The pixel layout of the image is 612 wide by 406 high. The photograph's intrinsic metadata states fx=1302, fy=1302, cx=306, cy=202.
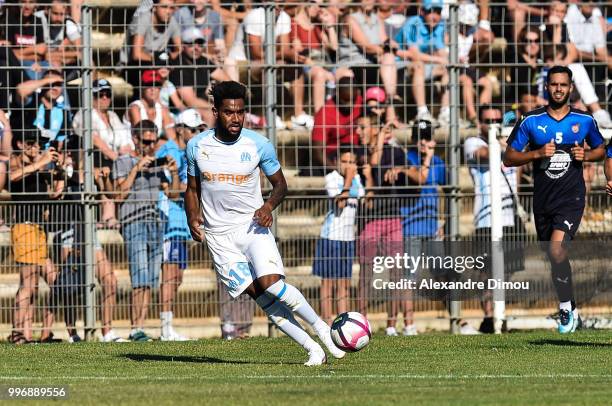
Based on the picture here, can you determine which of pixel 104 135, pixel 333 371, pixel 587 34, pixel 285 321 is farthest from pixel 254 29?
pixel 333 371

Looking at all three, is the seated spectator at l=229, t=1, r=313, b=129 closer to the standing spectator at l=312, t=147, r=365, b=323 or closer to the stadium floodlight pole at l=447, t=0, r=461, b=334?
the standing spectator at l=312, t=147, r=365, b=323

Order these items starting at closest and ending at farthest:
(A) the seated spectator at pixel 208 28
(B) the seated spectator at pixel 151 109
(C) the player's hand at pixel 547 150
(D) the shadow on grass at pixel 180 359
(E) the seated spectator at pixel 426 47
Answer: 1. (D) the shadow on grass at pixel 180 359
2. (C) the player's hand at pixel 547 150
3. (B) the seated spectator at pixel 151 109
4. (A) the seated spectator at pixel 208 28
5. (E) the seated spectator at pixel 426 47

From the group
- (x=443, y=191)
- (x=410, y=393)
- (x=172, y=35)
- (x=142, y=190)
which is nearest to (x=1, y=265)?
(x=142, y=190)

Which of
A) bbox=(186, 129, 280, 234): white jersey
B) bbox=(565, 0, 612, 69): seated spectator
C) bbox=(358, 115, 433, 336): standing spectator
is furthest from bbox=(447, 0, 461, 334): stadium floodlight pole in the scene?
bbox=(186, 129, 280, 234): white jersey

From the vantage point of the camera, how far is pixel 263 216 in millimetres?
10914

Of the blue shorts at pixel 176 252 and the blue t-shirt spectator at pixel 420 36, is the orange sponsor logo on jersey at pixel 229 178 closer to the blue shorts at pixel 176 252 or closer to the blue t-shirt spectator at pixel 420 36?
the blue shorts at pixel 176 252

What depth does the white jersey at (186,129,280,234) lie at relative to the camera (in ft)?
36.6

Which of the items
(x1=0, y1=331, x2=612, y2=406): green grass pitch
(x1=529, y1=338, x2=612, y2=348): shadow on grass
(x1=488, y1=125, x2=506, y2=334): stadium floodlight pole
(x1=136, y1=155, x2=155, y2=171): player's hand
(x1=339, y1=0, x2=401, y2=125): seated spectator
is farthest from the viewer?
(x1=339, y1=0, x2=401, y2=125): seated spectator

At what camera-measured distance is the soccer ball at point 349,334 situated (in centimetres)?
1090

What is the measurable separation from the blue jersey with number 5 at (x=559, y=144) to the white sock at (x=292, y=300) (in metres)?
3.77

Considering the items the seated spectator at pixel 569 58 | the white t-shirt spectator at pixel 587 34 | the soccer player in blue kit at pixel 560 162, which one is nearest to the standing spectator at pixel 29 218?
the soccer player in blue kit at pixel 560 162

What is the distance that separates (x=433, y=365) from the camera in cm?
1123

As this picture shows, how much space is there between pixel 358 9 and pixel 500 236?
347 cm

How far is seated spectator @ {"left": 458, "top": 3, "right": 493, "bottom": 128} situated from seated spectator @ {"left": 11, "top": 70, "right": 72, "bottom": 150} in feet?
16.4
